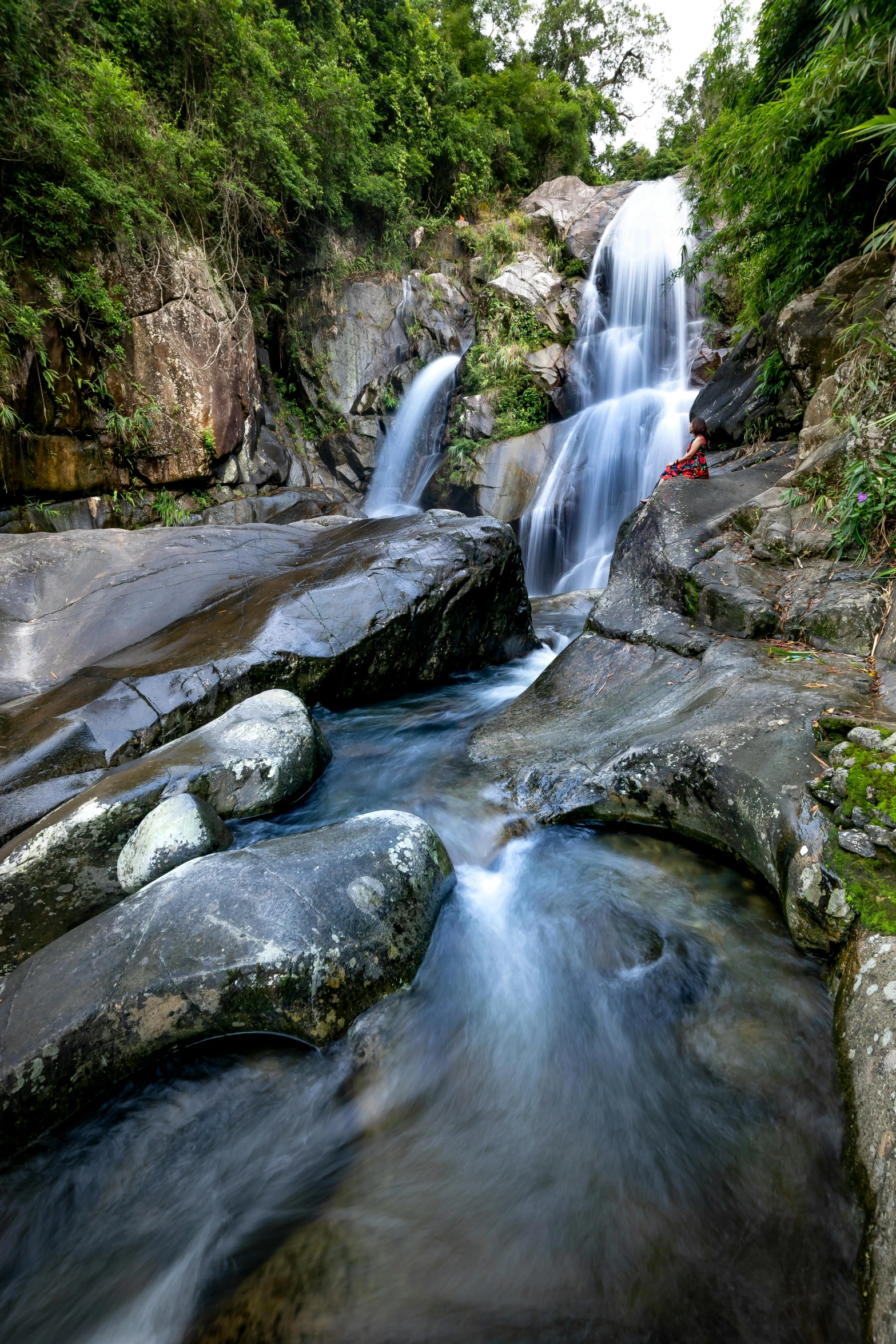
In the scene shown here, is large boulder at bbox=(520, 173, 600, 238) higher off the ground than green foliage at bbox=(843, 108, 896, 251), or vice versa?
large boulder at bbox=(520, 173, 600, 238)

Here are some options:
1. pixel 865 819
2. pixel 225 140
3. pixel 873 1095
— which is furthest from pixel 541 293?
pixel 873 1095

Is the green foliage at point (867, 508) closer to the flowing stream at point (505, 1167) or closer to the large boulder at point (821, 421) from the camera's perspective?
the large boulder at point (821, 421)

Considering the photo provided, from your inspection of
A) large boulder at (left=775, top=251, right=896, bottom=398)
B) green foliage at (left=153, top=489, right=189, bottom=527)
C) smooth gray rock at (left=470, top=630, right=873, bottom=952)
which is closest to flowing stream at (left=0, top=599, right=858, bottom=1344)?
smooth gray rock at (left=470, top=630, right=873, bottom=952)

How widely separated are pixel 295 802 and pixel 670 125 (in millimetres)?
31005

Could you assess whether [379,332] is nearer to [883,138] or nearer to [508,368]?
[508,368]

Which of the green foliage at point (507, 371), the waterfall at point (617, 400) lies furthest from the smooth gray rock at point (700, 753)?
the green foliage at point (507, 371)

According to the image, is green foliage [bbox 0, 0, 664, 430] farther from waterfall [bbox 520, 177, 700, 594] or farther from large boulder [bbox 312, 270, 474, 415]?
waterfall [bbox 520, 177, 700, 594]

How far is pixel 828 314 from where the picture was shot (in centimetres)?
555

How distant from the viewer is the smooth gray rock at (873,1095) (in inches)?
51.8

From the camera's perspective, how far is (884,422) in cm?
401

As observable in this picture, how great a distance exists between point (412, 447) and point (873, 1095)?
14.8m

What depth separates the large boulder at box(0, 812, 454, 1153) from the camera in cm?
209

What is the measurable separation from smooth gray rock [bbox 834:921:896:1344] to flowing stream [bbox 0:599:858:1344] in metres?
0.08

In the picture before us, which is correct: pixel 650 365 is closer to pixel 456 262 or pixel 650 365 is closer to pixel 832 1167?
pixel 456 262
